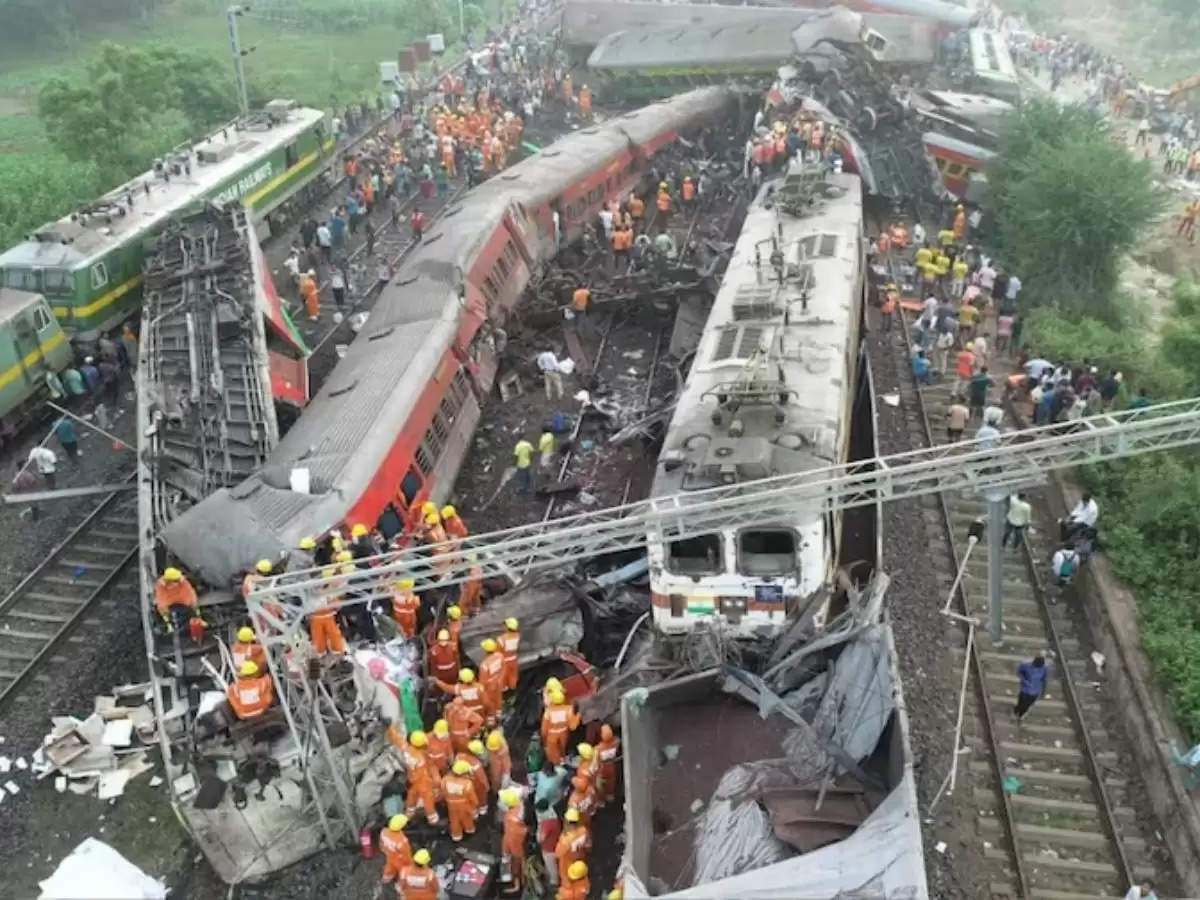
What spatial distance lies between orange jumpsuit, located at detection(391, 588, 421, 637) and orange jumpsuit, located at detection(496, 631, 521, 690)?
1014mm

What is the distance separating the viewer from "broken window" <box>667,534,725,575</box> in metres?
10.3

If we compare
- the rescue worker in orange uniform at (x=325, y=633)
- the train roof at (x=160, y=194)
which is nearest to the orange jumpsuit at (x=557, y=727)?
the rescue worker in orange uniform at (x=325, y=633)

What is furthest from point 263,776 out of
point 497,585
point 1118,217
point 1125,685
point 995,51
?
point 995,51

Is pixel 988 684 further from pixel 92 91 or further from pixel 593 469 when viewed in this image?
pixel 92 91

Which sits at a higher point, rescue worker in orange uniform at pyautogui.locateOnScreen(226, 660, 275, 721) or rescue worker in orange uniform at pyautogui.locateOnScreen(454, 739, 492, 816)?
rescue worker in orange uniform at pyautogui.locateOnScreen(226, 660, 275, 721)

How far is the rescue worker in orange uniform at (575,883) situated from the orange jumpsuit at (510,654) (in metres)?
2.55

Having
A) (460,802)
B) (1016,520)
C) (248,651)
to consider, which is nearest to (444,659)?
(460,802)

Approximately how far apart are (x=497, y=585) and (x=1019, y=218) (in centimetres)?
1624

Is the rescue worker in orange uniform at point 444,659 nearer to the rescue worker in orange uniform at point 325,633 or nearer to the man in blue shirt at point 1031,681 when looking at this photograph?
the rescue worker in orange uniform at point 325,633

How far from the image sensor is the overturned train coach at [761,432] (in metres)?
10.3

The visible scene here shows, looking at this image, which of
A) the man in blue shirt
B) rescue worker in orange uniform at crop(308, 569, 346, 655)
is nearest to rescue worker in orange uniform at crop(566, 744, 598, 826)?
rescue worker in orange uniform at crop(308, 569, 346, 655)

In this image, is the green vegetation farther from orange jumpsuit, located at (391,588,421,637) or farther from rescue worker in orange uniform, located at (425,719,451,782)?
rescue worker in orange uniform, located at (425,719,451,782)

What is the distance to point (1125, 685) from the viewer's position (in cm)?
1210

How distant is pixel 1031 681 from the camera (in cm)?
1152
